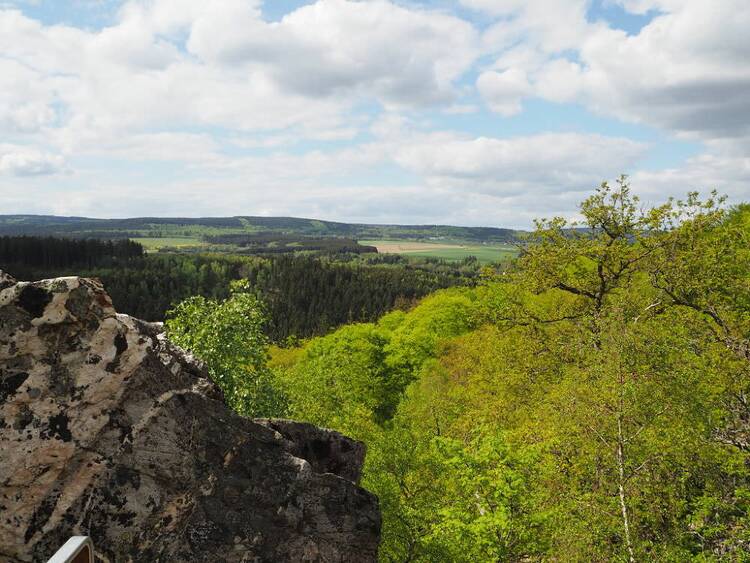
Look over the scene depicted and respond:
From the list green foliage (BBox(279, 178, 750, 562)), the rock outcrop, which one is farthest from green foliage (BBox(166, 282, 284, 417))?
the rock outcrop

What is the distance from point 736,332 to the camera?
27.4 meters

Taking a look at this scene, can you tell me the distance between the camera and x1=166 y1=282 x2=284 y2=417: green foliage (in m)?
23.7

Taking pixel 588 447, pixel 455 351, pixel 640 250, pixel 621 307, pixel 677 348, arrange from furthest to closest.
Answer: pixel 455 351
pixel 640 250
pixel 621 307
pixel 677 348
pixel 588 447

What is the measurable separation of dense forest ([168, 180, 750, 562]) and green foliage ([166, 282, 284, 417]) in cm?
9

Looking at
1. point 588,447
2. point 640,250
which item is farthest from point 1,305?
point 640,250

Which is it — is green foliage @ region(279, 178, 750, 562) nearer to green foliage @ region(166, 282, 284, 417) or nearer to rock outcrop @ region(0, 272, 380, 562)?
green foliage @ region(166, 282, 284, 417)

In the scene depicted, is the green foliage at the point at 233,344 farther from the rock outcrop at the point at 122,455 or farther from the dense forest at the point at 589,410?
the rock outcrop at the point at 122,455

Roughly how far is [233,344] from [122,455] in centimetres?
1581

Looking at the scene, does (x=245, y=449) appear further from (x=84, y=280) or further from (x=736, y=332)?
(x=736, y=332)

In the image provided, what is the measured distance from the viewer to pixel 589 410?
19.8 m

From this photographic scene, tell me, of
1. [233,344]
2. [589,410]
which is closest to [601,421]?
[589,410]

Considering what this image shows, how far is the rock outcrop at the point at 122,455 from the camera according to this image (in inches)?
334

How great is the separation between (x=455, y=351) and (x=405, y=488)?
142ft

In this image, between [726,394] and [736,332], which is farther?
[736,332]
